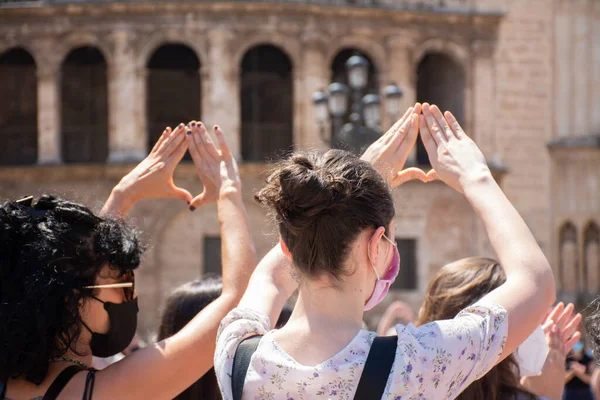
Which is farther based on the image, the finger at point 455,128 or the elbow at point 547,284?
the finger at point 455,128

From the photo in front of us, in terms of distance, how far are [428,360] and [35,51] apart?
20787 mm

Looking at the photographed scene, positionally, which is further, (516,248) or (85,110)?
(85,110)

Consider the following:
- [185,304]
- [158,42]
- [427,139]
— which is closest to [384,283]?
[427,139]

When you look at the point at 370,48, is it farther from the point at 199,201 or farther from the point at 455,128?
the point at 455,128

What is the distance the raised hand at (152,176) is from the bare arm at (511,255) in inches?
49.2

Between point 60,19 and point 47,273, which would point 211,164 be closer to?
point 47,273

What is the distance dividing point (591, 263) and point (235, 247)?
22725mm

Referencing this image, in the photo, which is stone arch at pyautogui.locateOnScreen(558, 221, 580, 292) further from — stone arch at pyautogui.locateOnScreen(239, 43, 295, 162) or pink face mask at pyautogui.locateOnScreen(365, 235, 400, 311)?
pink face mask at pyautogui.locateOnScreen(365, 235, 400, 311)

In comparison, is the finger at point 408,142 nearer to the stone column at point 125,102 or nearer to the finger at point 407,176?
the finger at point 407,176

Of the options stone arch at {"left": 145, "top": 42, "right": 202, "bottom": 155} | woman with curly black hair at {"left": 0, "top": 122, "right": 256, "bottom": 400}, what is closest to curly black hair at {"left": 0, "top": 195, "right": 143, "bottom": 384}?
woman with curly black hair at {"left": 0, "top": 122, "right": 256, "bottom": 400}

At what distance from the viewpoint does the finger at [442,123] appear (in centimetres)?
300

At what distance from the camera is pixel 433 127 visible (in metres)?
3.02

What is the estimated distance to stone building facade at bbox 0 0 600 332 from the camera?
21.3 meters

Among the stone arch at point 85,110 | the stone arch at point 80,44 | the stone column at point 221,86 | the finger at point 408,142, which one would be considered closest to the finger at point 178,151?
the finger at point 408,142
